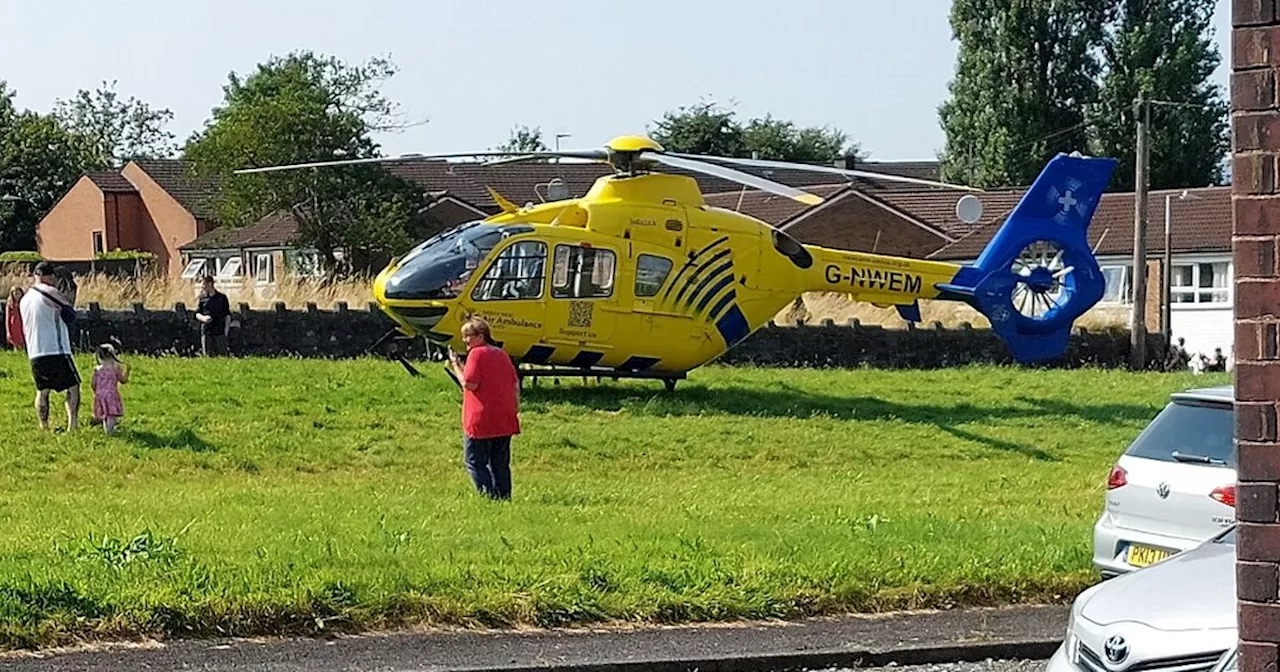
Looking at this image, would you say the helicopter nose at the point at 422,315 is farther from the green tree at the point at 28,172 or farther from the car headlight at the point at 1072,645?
the green tree at the point at 28,172

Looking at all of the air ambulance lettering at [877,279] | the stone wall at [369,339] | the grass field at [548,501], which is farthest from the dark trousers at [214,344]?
the air ambulance lettering at [877,279]

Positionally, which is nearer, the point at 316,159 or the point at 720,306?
the point at 720,306

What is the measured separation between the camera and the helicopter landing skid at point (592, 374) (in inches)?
924

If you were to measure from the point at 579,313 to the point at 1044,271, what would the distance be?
7.62 m

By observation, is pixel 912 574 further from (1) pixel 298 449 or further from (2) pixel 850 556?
(1) pixel 298 449

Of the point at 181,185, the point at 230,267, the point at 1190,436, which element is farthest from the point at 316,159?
the point at 1190,436

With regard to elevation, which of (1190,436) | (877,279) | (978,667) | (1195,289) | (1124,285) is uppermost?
(877,279)

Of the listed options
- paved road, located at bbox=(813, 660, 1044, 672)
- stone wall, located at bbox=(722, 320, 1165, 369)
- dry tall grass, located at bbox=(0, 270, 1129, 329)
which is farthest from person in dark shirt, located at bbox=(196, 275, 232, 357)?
paved road, located at bbox=(813, 660, 1044, 672)

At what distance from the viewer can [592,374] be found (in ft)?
77.7

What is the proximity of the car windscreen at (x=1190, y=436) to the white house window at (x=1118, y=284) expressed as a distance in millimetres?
39814

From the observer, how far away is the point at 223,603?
9.12m

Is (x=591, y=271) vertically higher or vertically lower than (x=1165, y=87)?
lower

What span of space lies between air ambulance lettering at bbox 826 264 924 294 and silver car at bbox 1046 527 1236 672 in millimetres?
17567

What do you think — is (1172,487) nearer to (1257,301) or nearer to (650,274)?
(1257,301)
